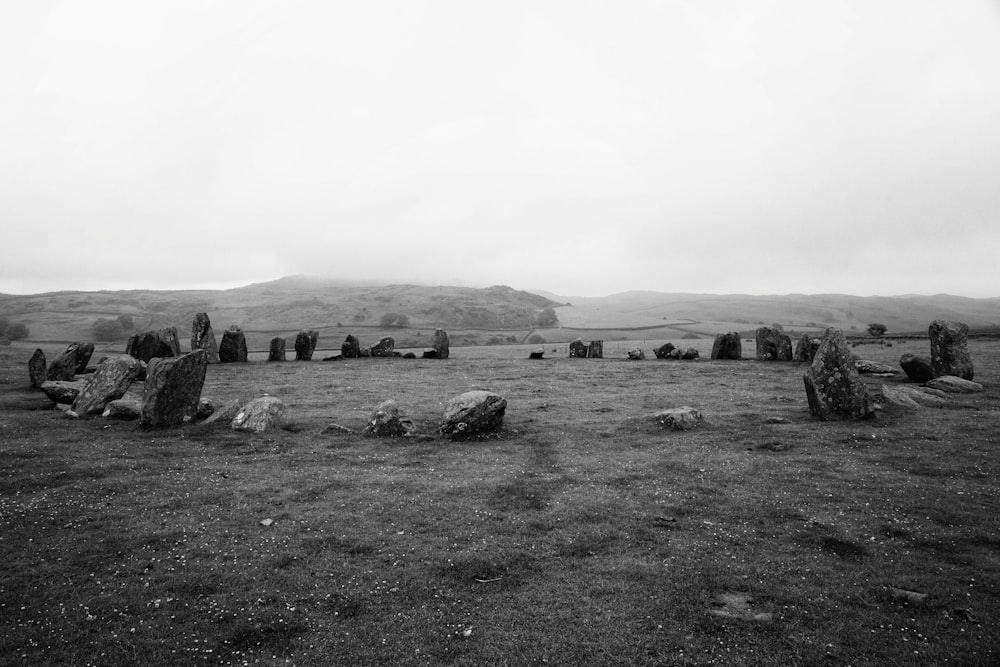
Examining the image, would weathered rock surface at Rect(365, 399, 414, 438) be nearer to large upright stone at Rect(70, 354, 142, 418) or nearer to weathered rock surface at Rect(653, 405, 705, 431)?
weathered rock surface at Rect(653, 405, 705, 431)

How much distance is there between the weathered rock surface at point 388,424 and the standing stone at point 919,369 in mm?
31428

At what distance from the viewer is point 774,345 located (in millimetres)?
Answer: 46906

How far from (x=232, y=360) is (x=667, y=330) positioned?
9714 cm

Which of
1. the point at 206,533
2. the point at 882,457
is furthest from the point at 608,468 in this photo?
the point at 206,533

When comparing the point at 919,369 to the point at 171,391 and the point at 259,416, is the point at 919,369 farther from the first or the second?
the point at 171,391

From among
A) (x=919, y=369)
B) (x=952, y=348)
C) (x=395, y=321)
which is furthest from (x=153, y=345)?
(x=395, y=321)

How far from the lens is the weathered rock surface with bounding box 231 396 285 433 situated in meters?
23.5

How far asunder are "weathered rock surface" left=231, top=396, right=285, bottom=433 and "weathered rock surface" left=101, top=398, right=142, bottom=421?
4947 mm

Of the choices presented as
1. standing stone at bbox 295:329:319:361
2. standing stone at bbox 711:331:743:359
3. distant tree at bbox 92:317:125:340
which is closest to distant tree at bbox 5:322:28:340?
distant tree at bbox 92:317:125:340

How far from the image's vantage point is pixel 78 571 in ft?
35.9

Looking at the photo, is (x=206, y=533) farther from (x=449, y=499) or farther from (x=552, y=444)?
(x=552, y=444)

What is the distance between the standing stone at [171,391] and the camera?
2325 centimetres

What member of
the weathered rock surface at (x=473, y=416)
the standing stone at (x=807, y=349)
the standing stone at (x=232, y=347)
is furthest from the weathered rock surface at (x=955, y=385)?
the standing stone at (x=232, y=347)

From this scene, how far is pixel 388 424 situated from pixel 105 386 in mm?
15391
